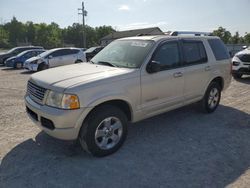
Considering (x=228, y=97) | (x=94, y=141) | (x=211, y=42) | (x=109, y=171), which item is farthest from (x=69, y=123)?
(x=228, y=97)

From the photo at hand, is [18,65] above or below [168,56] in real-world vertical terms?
below

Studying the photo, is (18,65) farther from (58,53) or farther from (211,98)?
(211,98)

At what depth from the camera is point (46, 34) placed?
8175 cm

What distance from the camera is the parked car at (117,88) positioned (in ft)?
11.3

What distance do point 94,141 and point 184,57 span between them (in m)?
2.53

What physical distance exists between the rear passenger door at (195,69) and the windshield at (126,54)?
0.98m

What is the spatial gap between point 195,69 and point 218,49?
51.7 inches

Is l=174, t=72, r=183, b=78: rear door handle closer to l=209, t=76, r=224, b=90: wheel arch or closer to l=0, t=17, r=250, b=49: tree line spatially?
l=209, t=76, r=224, b=90: wheel arch

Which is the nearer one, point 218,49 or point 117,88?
point 117,88

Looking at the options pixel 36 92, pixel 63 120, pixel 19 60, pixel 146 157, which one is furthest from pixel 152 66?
pixel 19 60

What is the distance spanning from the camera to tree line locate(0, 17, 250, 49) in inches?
3095

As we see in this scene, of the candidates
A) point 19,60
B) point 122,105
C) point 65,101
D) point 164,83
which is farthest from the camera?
point 19,60

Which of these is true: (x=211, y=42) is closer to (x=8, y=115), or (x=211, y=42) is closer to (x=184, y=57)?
(x=184, y=57)

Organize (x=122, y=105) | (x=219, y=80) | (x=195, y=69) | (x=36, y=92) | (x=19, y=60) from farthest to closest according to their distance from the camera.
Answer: (x=19, y=60) → (x=219, y=80) → (x=195, y=69) → (x=122, y=105) → (x=36, y=92)
